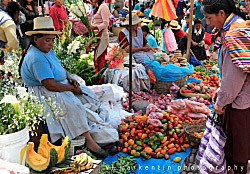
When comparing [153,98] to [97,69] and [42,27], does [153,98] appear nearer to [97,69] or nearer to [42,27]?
[97,69]

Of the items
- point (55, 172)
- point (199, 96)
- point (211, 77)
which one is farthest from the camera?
point (211, 77)

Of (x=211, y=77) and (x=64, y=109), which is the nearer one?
(x=64, y=109)

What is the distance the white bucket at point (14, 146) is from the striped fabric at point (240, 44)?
139 centimetres

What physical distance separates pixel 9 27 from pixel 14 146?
3552 millimetres

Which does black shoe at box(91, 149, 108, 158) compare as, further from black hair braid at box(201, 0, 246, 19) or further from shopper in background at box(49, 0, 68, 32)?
shopper in background at box(49, 0, 68, 32)

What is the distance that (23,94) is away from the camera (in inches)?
57.4

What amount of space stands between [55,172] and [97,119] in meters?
1.49

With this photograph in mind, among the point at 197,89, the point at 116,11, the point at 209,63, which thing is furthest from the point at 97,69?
the point at 116,11

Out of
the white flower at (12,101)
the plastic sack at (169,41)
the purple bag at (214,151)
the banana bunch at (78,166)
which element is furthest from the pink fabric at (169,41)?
the white flower at (12,101)

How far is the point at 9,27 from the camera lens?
4.40 metres

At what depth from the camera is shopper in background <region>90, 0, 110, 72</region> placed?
4.90 metres

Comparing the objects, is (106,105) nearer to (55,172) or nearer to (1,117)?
(55,172)

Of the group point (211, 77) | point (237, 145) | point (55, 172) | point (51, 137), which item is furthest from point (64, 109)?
point (211, 77)

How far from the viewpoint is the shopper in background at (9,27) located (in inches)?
172
